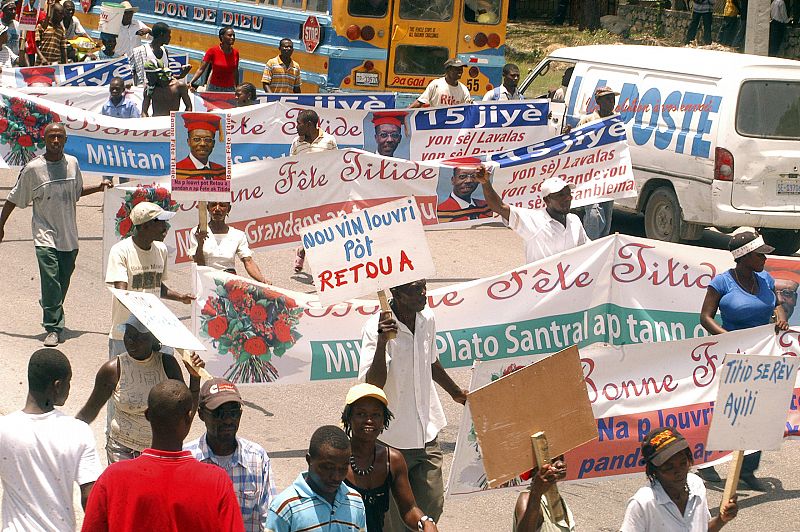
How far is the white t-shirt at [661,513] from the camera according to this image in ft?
18.1

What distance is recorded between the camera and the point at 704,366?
25.5 feet

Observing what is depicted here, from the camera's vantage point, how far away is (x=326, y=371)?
838cm

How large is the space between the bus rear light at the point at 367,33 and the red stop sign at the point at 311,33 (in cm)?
65

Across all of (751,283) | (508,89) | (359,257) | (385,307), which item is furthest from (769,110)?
(385,307)

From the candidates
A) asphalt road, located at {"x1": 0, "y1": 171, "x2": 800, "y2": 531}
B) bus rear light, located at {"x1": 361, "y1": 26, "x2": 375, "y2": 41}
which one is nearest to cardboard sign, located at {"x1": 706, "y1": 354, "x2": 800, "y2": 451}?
asphalt road, located at {"x1": 0, "y1": 171, "x2": 800, "y2": 531}

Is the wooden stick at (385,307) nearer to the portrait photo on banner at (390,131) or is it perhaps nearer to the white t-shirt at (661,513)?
the white t-shirt at (661,513)

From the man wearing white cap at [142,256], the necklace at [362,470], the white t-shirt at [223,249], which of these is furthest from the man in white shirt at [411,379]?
the white t-shirt at [223,249]

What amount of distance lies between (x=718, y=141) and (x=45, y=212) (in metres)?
6.60

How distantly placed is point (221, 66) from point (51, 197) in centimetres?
953

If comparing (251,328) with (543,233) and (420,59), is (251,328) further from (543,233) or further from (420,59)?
(420,59)

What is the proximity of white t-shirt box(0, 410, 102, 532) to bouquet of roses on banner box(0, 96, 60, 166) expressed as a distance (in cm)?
889

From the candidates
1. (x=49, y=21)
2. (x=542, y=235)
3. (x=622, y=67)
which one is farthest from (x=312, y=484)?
(x=49, y=21)

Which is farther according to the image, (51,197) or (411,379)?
(51,197)

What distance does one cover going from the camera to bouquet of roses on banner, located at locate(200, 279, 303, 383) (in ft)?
27.3
